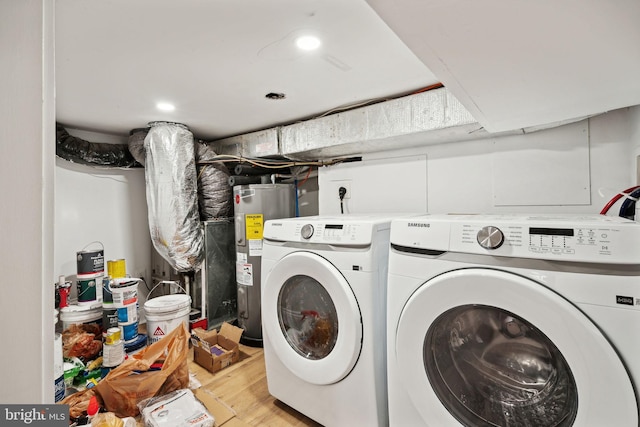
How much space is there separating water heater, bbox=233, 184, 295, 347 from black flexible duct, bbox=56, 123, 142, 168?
1.12 metres

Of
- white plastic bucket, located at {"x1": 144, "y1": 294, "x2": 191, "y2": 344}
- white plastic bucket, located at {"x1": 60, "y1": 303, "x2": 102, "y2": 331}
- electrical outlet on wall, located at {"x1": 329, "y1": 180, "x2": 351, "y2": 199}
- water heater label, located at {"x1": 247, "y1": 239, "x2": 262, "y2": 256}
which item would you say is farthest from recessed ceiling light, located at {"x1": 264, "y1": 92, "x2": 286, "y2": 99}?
white plastic bucket, located at {"x1": 60, "y1": 303, "x2": 102, "y2": 331}

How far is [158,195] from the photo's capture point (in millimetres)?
2209

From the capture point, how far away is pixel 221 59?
1.31 metres

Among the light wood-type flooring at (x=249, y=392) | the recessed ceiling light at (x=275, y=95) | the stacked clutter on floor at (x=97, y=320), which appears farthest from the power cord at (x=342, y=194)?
the stacked clutter on floor at (x=97, y=320)

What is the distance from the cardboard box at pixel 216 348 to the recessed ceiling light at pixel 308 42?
1.79m

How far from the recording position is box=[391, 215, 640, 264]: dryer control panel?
2.28 feet

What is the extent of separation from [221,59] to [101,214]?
211 centimetres

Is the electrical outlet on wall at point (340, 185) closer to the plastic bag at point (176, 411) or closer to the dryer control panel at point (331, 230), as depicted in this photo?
the dryer control panel at point (331, 230)

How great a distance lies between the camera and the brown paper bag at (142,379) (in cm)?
143

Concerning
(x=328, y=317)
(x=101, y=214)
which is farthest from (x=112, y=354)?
(x=328, y=317)

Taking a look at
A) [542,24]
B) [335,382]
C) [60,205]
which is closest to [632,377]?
[542,24]

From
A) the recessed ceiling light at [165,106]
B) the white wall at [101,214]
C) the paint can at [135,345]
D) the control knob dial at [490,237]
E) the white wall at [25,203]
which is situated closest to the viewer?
the white wall at [25,203]

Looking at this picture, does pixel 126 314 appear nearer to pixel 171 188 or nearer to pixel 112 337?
pixel 112 337

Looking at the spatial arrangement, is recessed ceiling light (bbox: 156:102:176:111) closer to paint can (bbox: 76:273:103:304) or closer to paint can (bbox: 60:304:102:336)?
paint can (bbox: 76:273:103:304)
